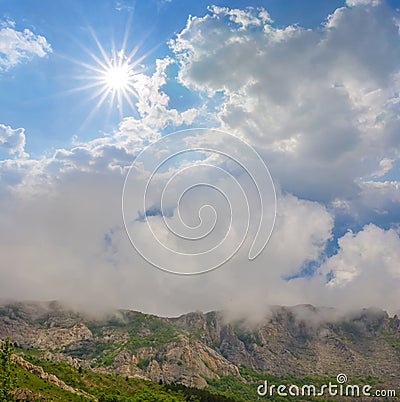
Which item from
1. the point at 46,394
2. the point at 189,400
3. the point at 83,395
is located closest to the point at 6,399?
the point at 46,394

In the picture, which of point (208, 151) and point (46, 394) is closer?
point (208, 151)

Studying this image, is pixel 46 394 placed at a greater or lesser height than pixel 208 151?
lesser

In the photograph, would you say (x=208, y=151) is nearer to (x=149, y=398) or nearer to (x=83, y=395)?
(x=149, y=398)

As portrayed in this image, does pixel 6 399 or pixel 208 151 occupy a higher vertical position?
pixel 208 151

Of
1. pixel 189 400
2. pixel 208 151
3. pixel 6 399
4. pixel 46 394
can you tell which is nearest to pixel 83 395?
pixel 46 394

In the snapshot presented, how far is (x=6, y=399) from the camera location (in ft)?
197

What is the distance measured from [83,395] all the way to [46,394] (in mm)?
23234

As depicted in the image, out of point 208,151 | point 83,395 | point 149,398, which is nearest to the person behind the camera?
point 208,151

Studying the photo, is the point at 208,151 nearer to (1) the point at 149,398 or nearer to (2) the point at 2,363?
(2) the point at 2,363

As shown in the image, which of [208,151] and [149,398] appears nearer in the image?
[208,151]

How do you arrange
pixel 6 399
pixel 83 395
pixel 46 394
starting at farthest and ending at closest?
pixel 83 395 < pixel 46 394 < pixel 6 399

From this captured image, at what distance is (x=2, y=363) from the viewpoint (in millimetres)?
60250

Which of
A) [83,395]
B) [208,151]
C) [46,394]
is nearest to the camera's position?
[208,151]

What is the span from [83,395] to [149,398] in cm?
5445
